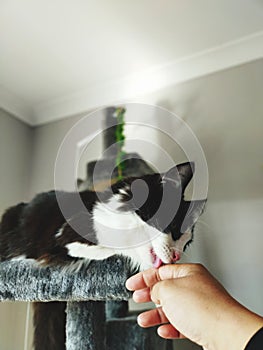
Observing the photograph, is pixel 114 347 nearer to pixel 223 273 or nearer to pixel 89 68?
pixel 223 273

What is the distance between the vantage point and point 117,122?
Result: 4.96 ft

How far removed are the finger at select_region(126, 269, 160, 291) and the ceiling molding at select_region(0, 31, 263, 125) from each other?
1.01 meters

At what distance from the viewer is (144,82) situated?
1.62 meters

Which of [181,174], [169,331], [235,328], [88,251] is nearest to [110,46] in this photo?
[181,174]

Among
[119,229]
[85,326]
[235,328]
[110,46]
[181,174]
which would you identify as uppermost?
[110,46]

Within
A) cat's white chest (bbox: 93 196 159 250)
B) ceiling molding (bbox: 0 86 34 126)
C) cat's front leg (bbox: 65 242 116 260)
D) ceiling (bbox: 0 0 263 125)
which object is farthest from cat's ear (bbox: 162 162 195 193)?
ceiling molding (bbox: 0 86 34 126)

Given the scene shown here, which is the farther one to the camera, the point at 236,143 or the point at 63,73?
the point at 63,73

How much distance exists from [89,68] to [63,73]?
0.12 m

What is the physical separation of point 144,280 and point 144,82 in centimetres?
106

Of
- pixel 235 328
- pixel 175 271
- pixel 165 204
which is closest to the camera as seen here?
pixel 235 328

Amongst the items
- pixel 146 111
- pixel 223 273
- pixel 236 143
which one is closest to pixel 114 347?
pixel 223 273

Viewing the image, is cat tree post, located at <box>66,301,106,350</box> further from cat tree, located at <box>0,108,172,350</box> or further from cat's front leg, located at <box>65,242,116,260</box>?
cat's front leg, located at <box>65,242,116,260</box>

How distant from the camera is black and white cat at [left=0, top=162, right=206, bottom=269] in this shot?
2.93 feet

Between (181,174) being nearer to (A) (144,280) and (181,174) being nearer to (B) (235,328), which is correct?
(A) (144,280)
